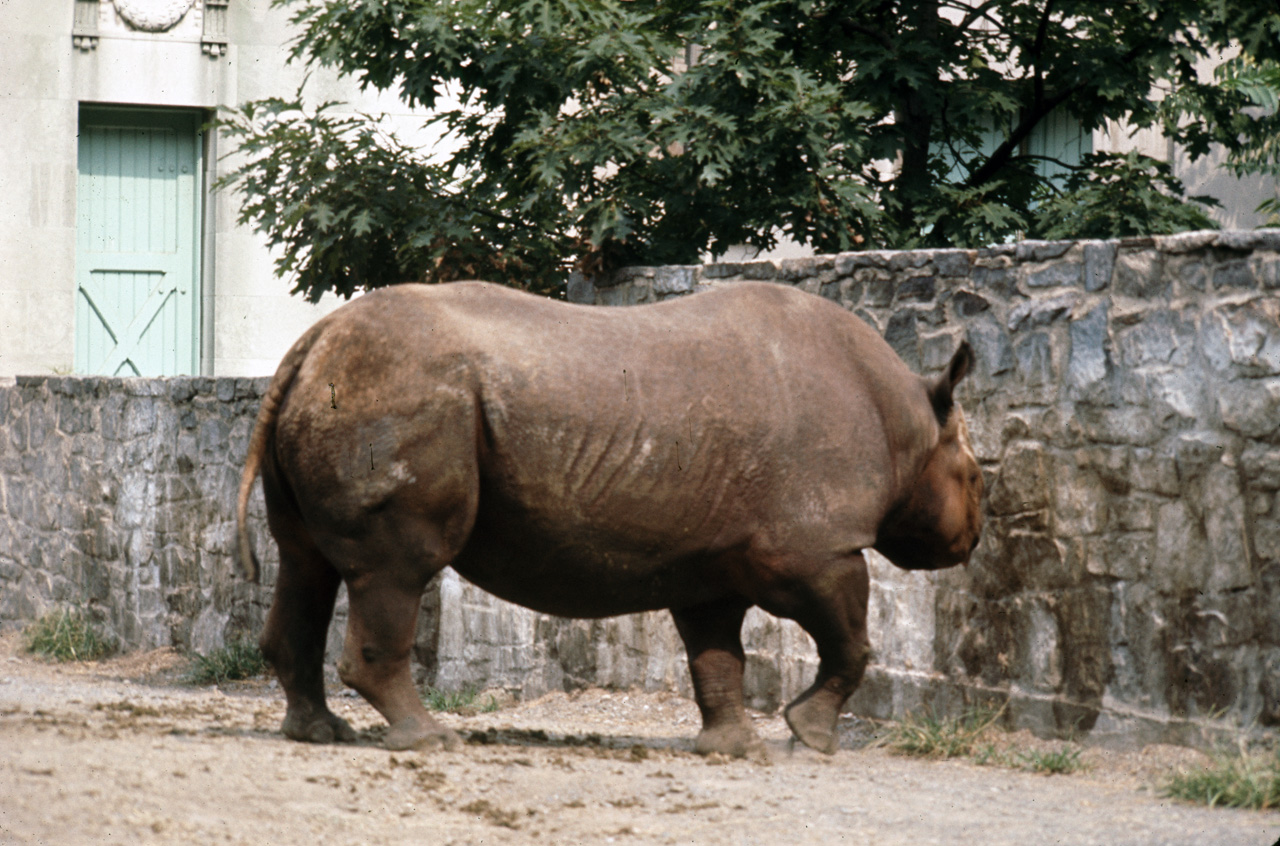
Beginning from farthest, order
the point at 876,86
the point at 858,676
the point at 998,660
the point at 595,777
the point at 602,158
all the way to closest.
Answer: the point at 876,86, the point at 602,158, the point at 998,660, the point at 858,676, the point at 595,777

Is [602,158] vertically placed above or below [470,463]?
above

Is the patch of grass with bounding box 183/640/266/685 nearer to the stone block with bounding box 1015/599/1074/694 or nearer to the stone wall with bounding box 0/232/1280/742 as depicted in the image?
the stone wall with bounding box 0/232/1280/742

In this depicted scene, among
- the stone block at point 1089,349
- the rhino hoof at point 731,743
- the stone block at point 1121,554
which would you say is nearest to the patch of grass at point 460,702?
the rhino hoof at point 731,743

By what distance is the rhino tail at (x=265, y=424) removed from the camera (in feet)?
17.1

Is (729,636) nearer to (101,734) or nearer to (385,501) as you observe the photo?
(385,501)

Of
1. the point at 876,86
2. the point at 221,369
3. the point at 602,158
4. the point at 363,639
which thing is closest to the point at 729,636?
the point at 363,639

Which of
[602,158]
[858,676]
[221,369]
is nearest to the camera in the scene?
[858,676]

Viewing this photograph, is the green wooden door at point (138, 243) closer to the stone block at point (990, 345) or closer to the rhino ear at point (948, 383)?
the stone block at point (990, 345)

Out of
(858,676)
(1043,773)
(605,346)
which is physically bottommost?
(1043,773)

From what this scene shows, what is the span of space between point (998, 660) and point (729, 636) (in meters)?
1.10

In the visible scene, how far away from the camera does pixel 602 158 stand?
8422mm

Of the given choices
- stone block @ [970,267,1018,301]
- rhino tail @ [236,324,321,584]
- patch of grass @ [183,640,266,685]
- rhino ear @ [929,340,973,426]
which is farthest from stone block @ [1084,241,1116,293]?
patch of grass @ [183,640,266,685]

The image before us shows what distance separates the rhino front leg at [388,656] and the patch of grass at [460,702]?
2.03m

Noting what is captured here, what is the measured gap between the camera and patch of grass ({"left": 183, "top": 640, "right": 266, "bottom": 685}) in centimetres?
891
